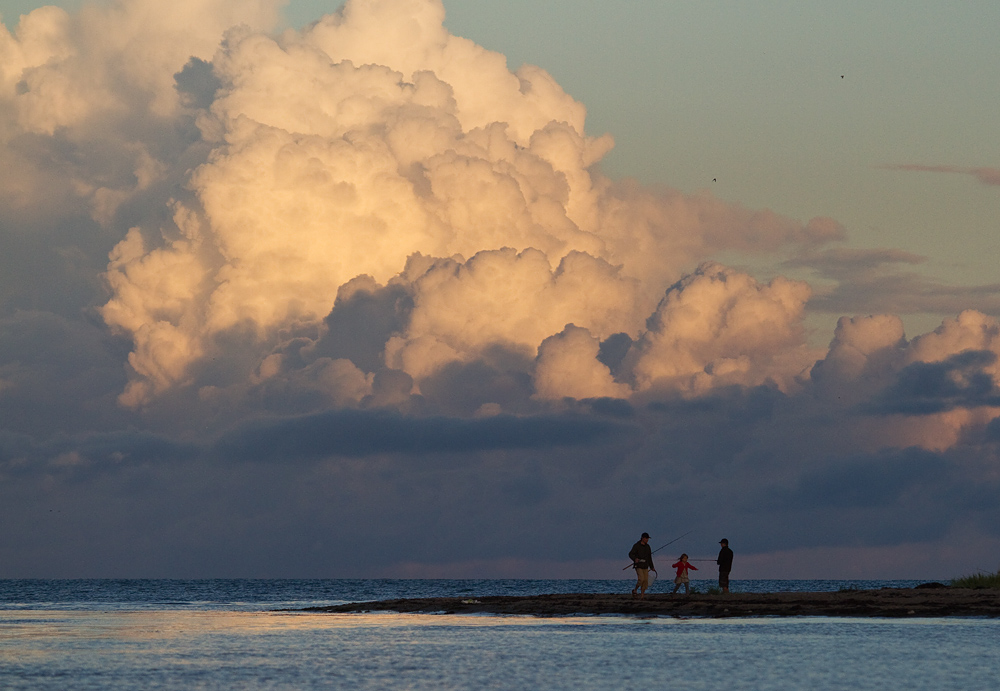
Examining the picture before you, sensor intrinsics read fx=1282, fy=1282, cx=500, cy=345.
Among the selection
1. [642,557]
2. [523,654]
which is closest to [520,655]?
[523,654]

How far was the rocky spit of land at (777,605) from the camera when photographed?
4391cm

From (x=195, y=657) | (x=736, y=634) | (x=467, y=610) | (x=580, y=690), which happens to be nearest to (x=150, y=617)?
(x=467, y=610)

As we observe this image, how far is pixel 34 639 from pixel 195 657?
32.1 ft

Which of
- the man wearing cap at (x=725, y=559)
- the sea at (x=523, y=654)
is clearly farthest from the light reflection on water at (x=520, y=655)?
the man wearing cap at (x=725, y=559)

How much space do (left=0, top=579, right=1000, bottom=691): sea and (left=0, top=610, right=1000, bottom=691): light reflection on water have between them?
0.05m

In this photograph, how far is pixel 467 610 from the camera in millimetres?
52938

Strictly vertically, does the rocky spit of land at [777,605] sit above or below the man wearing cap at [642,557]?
below

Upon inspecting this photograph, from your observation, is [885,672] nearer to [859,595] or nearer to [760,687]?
[760,687]

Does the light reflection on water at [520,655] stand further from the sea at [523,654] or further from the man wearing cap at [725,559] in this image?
the man wearing cap at [725,559]

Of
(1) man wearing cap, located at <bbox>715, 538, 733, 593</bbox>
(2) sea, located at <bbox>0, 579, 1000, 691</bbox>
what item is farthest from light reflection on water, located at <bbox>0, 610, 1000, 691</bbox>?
(1) man wearing cap, located at <bbox>715, 538, 733, 593</bbox>

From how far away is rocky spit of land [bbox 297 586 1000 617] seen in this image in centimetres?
4391

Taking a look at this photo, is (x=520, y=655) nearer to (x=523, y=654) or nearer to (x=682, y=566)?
(x=523, y=654)

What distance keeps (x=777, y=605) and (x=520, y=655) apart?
15338 millimetres

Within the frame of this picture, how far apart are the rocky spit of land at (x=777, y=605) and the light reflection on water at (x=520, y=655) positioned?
175 centimetres
